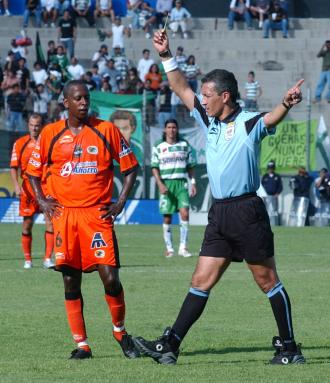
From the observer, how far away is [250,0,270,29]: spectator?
140 ft

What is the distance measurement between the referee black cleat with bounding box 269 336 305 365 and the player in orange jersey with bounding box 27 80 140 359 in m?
1.19

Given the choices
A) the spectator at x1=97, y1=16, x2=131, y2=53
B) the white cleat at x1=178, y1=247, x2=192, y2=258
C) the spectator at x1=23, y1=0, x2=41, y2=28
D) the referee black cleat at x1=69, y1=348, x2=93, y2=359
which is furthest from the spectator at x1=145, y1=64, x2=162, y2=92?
the referee black cleat at x1=69, y1=348, x2=93, y2=359

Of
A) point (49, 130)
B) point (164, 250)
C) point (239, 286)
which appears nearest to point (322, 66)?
point (164, 250)

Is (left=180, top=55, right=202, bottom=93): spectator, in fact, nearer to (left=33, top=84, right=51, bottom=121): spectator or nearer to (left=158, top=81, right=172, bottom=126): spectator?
(left=158, top=81, right=172, bottom=126): spectator

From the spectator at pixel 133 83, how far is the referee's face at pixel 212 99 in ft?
86.3

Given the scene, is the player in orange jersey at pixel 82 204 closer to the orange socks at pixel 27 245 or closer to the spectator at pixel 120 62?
the orange socks at pixel 27 245

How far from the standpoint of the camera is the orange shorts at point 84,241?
9617 millimetres

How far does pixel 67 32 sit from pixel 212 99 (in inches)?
1236

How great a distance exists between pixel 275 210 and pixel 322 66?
9.14 metres

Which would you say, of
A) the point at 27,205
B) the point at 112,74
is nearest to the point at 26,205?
the point at 27,205

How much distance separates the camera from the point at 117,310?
980 cm

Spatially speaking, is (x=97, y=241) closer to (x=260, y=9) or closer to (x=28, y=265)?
(x=28, y=265)

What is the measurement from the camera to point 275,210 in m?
31.7

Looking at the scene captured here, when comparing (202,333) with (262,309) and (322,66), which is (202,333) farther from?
(322,66)
